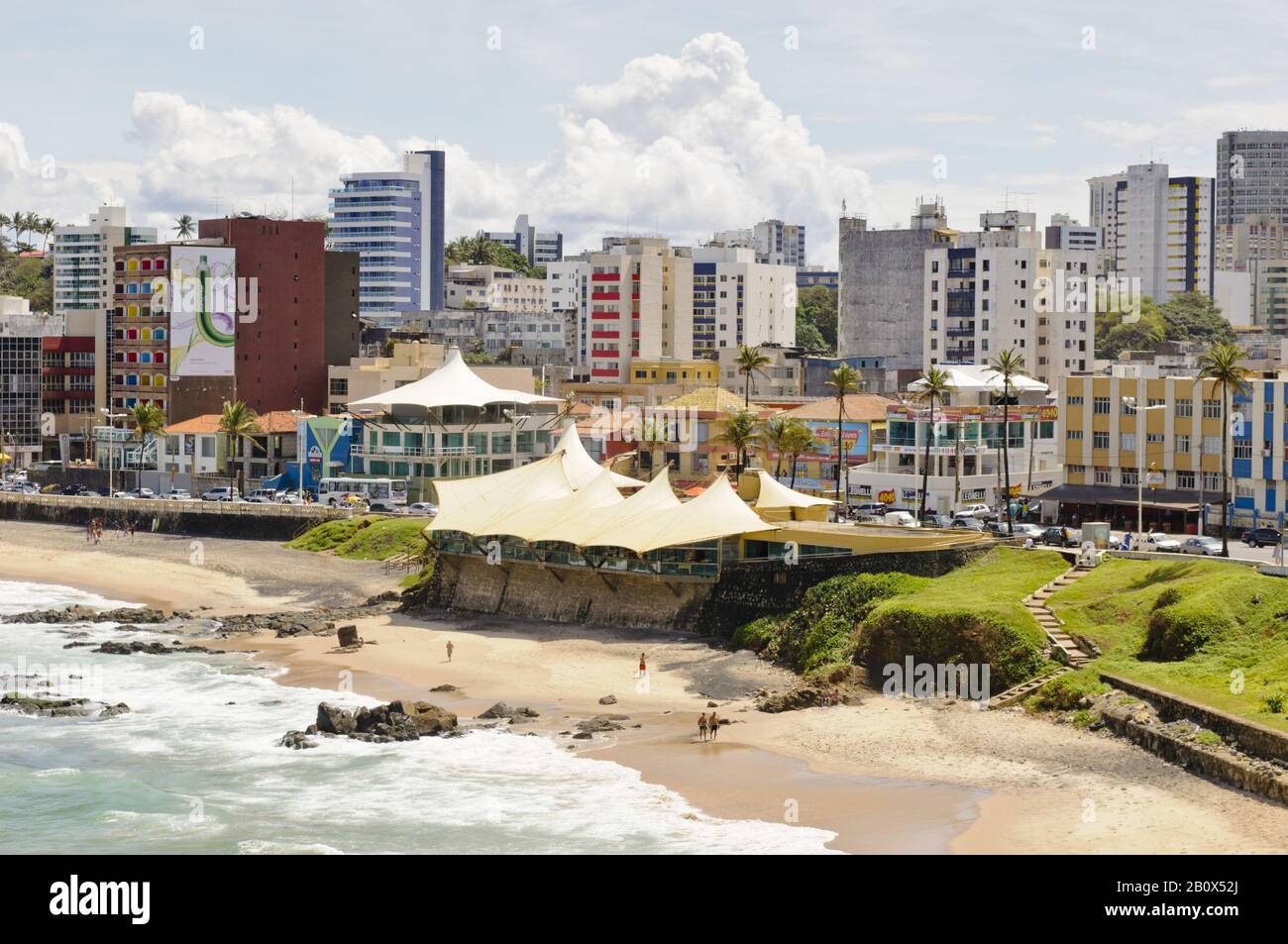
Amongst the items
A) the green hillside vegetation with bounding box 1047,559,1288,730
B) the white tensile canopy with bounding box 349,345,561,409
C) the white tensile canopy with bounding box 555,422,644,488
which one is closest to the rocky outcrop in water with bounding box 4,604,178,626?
the white tensile canopy with bounding box 555,422,644,488

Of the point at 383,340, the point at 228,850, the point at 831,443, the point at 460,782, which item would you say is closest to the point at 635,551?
the point at 460,782

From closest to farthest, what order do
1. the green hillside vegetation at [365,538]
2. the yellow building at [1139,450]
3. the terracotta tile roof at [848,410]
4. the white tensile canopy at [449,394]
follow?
1. the yellow building at [1139,450]
2. the green hillside vegetation at [365,538]
3. the white tensile canopy at [449,394]
4. the terracotta tile roof at [848,410]

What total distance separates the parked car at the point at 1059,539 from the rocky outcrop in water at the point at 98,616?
4256 cm

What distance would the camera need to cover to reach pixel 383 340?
19362cm

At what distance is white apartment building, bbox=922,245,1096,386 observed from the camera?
161875 millimetres

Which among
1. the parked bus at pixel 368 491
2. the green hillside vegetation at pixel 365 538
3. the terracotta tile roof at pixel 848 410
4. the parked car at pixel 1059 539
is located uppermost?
the terracotta tile roof at pixel 848 410

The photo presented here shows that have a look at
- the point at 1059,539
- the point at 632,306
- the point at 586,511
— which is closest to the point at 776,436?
the point at 586,511

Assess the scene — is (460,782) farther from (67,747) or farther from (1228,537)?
(1228,537)

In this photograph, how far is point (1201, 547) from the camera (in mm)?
72750

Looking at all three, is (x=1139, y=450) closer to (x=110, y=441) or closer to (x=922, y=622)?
(x=922, y=622)

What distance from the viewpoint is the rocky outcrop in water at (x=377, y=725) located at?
54.0 meters

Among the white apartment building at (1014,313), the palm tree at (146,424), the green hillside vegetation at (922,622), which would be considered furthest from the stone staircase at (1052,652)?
the white apartment building at (1014,313)

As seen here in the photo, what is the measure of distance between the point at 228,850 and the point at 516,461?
75.8m

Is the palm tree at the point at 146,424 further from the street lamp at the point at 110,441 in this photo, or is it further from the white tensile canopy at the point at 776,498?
the white tensile canopy at the point at 776,498
